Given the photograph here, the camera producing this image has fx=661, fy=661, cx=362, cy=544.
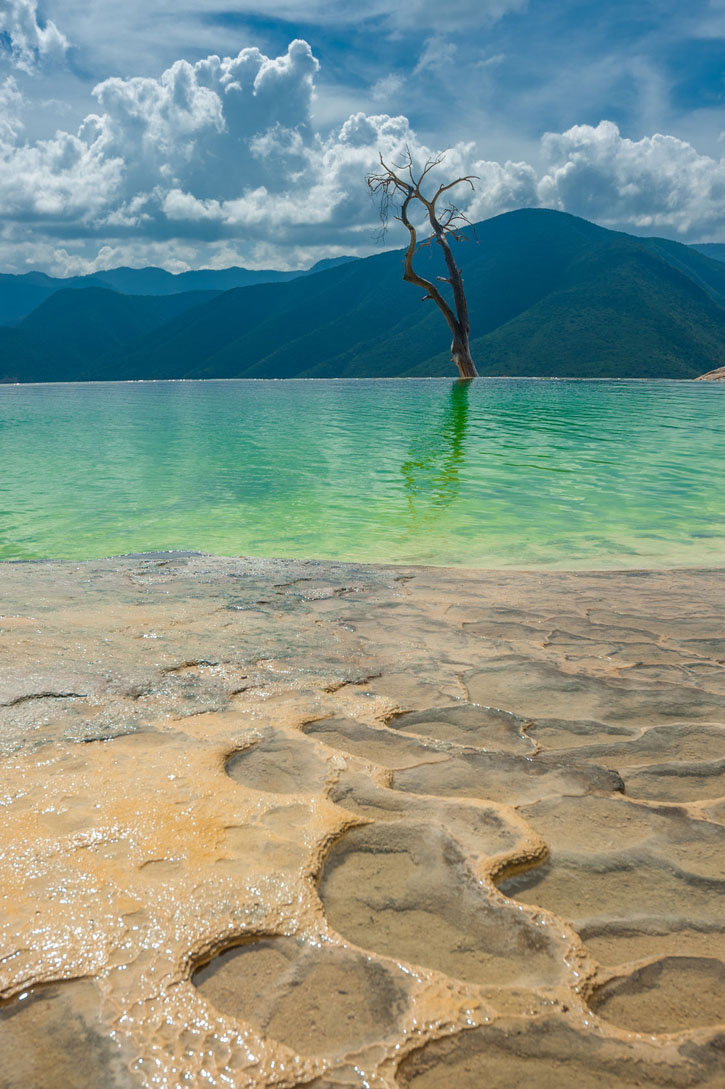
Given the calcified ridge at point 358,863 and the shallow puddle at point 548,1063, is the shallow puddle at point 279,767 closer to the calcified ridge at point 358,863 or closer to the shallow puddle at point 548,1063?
the calcified ridge at point 358,863

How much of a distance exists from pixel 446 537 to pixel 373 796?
5.20m

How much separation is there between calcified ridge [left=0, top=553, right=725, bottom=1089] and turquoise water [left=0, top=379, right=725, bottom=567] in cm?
343

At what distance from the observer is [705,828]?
6.17 ft

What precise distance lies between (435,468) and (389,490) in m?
2.21

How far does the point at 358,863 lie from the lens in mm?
1708

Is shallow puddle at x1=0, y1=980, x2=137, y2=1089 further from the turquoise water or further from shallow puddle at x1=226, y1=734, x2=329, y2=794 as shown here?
the turquoise water

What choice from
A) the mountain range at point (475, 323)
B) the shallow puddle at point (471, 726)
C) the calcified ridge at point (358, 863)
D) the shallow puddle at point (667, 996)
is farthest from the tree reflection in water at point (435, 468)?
the mountain range at point (475, 323)

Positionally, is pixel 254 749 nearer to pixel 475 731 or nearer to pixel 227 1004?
pixel 475 731

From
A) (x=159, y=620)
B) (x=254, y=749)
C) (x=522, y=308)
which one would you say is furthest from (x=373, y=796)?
(x=522, y=308)

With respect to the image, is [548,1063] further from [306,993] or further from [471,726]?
[471,726]

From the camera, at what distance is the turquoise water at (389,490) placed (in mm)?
6836

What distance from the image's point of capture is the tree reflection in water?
8.74 m

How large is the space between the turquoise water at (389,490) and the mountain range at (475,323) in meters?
41.8

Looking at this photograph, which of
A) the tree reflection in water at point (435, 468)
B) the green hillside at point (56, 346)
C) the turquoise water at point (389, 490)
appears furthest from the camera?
the green hillside at point (56, 346)
